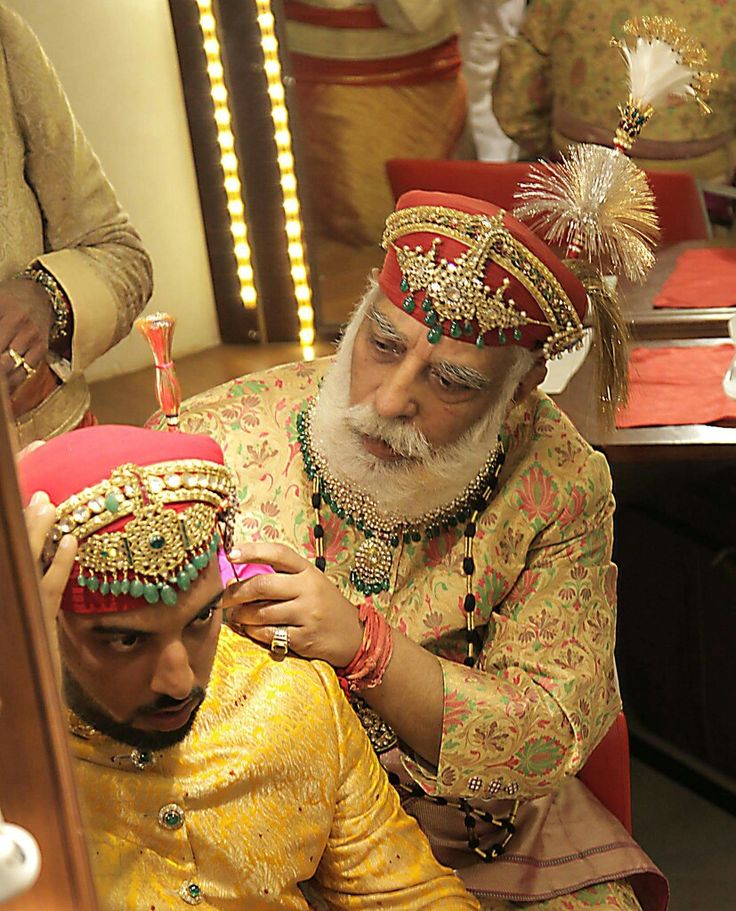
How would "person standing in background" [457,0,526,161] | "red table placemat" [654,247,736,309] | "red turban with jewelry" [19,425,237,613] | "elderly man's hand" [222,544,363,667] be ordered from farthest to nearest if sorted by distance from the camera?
1. "red table placemat" [654,247,736,309]
2. "person standing in background" [457,0,526,161]
3. "elderly man's hand" [222,544,363,667]
4. "red turban with jewelry" [19,425,237,613]

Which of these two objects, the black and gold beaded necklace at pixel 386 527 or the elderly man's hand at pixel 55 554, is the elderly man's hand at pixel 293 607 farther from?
the elderly man's hand at pixel 55 554

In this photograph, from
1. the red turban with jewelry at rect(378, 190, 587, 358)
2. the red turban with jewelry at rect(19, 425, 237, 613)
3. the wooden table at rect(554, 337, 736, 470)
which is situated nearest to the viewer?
the red turban with jewelry at rect(19, 425, 237, 613)

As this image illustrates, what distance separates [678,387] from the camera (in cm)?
207

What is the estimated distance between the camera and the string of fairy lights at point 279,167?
1.26 m

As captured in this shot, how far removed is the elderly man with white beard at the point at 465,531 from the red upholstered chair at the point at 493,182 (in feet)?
1.31

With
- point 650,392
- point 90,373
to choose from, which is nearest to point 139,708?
point 90,373

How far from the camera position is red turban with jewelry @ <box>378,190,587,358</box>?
132cm

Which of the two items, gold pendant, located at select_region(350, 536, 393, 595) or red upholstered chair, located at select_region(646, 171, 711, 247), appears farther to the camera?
red upholstered chair, located at select_region(646, 171, 711, 247)

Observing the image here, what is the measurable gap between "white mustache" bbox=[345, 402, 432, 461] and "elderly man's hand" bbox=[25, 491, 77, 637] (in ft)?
1.79

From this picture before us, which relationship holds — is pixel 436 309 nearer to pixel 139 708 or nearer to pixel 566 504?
pixel 566 504

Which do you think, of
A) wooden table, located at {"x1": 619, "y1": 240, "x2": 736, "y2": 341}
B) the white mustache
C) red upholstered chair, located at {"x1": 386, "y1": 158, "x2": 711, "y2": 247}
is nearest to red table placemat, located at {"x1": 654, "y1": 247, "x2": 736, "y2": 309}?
wooden table, located at {"x1": 619, "y1": 240, "x2": 736, "y2": 341}

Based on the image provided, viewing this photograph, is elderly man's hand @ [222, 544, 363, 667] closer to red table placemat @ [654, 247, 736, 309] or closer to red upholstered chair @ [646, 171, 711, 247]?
red upholstered chair @ [646, 171, 711, 247]

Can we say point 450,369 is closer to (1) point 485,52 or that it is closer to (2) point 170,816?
(2) point 170,816

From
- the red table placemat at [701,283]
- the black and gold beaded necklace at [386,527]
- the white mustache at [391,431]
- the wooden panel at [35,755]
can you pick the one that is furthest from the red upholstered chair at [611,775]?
the wooden panel at [35,755]
